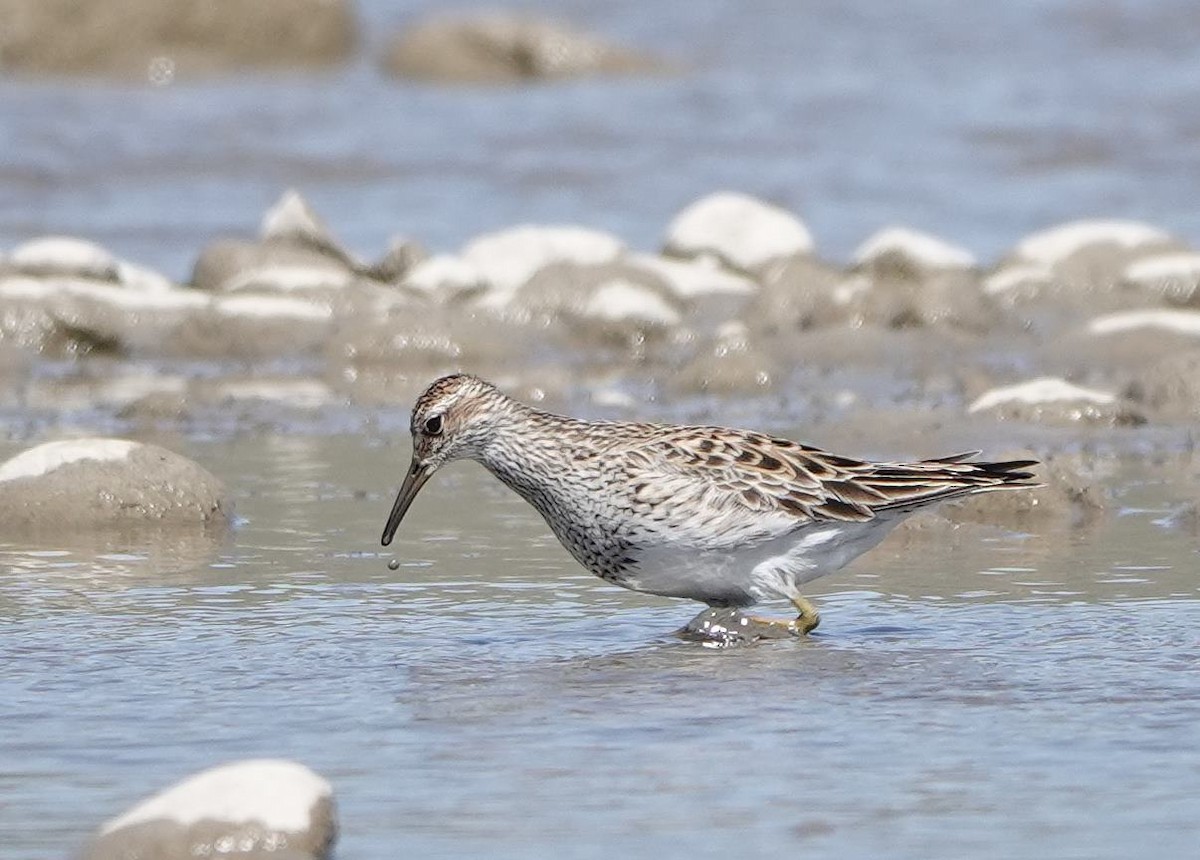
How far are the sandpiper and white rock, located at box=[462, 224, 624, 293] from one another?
31.6 ft

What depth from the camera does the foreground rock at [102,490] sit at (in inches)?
427

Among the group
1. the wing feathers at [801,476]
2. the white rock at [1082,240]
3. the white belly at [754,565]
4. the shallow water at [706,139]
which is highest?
the shallow water at [706,139]

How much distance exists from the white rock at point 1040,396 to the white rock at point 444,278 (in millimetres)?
5988

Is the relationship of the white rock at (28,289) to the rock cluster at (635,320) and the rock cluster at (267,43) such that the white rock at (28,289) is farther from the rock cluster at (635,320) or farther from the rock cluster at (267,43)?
the rock cluster at (267,43)

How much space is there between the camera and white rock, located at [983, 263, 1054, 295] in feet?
60.3

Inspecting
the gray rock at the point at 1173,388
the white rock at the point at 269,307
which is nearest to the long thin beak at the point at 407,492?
the gray rock at the point at 1173,388

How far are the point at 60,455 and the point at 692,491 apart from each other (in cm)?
368

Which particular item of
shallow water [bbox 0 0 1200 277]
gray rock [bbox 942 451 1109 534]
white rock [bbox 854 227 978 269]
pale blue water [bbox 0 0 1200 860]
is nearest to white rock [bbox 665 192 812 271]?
white rock [bbox 854 227 978 269]

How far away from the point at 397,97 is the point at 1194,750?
24.5 meters

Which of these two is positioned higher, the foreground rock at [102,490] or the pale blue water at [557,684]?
the foreground rock at [102,490]

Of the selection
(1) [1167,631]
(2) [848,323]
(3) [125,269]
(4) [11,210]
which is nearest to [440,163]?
(4) [11,210]

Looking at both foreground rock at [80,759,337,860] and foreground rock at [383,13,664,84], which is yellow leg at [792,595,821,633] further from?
foreground rock at [383,13,664,84]

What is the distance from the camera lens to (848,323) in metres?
17.4

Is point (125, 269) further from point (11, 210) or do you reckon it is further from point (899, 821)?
point (899, 821)
